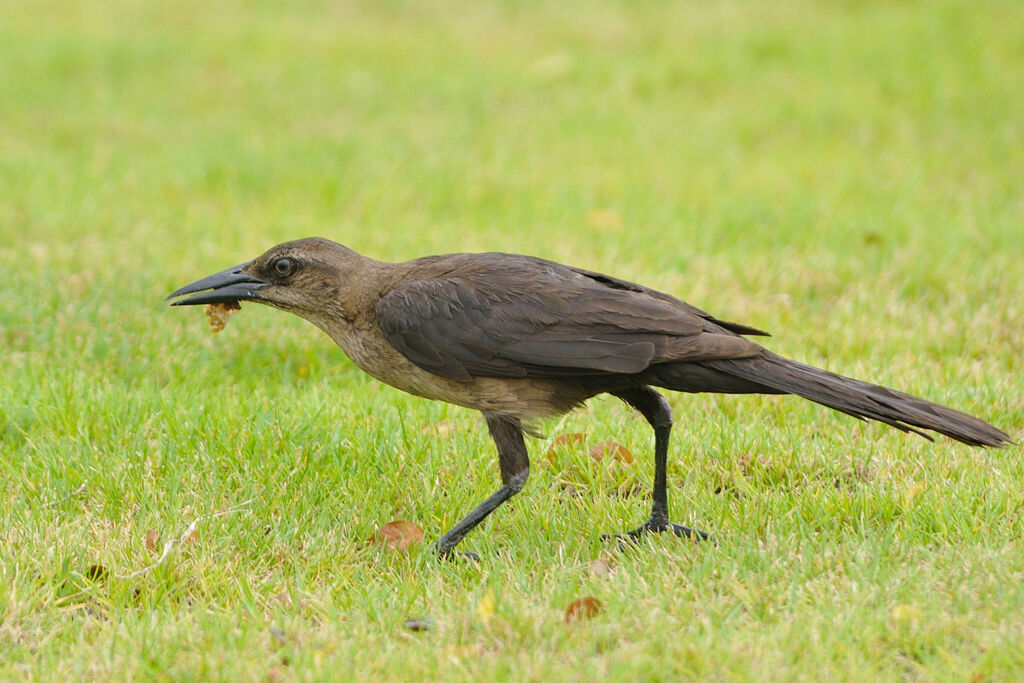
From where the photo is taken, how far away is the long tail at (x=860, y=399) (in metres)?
3.59

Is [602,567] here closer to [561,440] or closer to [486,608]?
[486,608]

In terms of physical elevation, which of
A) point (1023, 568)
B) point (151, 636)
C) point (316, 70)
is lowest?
point (151, 636)

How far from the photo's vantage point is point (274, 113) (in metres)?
10.4

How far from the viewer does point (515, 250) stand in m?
7.27

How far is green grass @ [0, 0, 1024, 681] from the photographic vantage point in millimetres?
3371

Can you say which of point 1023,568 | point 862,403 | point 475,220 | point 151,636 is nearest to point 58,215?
point 475,220

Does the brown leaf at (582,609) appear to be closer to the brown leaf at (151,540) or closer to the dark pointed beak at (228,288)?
the brown leaf at (151,540)

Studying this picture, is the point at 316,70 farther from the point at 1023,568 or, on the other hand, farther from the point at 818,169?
the point at 1023,568

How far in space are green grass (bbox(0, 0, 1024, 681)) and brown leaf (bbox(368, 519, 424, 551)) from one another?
0.06 metres

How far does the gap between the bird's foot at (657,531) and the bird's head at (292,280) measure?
132 centimetres

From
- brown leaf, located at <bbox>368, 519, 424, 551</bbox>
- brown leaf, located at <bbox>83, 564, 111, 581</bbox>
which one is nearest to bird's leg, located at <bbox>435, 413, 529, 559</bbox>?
brown leaf, located at <bbox>368, 519, 424, 551</bbox>

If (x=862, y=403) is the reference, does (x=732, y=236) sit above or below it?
above

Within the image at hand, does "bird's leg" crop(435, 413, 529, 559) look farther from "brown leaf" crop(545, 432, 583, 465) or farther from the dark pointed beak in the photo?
the dark pointed beak

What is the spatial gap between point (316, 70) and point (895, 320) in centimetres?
686
